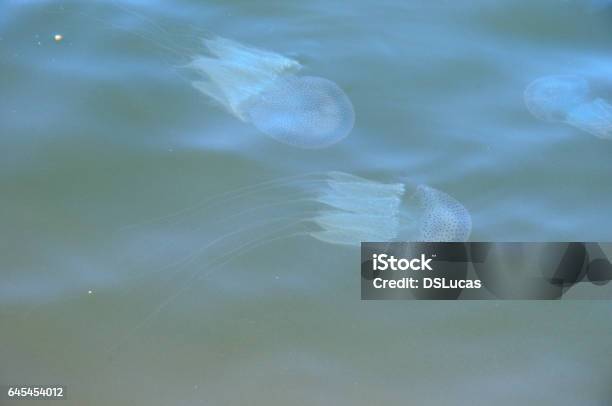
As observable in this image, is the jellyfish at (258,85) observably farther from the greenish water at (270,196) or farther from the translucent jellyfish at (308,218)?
the translucent jellyfish at (308,218)

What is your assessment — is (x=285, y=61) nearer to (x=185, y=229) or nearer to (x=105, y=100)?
(x=105, y=100)

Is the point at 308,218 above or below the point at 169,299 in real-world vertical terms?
above

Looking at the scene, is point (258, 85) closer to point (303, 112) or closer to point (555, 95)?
point (303, 112)

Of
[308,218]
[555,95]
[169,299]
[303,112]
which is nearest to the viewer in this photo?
[169,299]

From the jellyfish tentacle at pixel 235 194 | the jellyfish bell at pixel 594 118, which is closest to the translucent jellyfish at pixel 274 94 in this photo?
the jellyfish tentacle at pixel 235 194

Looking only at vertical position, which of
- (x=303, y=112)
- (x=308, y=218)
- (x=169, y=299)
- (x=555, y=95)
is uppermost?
→ (x=555, y=95)

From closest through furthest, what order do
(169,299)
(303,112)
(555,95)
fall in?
(169,299)
(303,112)
(555,95)

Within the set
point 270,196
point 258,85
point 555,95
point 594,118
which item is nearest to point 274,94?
point 258,85

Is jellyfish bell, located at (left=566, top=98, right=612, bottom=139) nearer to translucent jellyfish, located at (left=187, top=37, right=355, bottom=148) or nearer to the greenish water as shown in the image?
the greenish water
